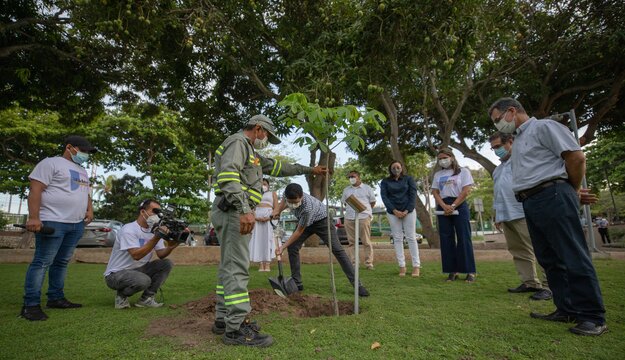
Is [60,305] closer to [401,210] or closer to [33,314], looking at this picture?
[33,314]

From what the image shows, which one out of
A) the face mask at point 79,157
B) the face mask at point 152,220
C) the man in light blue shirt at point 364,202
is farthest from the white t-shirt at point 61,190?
the man in light blue shirt at point 364,202

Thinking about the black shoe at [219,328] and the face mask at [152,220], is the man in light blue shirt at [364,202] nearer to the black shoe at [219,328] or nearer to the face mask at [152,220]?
the face mask at [152,220]

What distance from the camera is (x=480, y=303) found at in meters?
3.91

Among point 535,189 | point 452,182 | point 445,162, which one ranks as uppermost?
point 445,162

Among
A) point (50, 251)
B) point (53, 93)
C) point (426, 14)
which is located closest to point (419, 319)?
point (426, 14)

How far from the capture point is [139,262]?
13.9ft

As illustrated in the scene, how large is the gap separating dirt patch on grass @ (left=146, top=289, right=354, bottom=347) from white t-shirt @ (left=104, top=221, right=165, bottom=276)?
74 cm

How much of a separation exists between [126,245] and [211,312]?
4.16 feet

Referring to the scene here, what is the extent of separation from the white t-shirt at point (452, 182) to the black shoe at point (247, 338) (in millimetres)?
4000

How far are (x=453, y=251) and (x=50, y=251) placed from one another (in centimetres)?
532

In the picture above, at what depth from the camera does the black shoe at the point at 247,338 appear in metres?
2.67

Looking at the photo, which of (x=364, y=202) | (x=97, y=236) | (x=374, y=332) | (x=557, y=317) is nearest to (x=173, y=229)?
(x=374, y=332)

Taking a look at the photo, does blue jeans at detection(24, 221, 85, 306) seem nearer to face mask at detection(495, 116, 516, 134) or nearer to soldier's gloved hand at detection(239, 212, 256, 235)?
soldier's gloved hand at detection(239, 212, 256, 235)

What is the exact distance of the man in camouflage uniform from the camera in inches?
109
